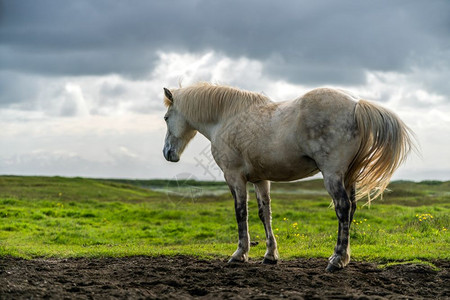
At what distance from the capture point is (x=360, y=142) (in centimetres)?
789

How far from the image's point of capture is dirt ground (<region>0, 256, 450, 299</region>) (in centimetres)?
661

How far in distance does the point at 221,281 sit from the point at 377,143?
3.38 meters

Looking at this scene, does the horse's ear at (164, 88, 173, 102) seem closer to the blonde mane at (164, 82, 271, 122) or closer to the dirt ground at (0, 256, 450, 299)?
the blonde mane at (164, 82, 271, 122)

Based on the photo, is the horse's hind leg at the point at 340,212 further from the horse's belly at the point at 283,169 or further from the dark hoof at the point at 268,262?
the dark hoof at the point at 268,262

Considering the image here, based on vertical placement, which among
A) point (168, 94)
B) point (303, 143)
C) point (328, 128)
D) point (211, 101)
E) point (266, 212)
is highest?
point (168, 94)

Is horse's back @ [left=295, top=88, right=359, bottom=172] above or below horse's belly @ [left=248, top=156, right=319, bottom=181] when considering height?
above

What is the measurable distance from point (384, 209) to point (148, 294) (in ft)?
62.5

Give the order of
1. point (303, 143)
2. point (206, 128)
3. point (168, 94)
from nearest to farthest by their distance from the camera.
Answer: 1. point (303, 143)
2. point (206, 128)
3. point (168, 94)

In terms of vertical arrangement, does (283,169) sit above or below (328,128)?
below

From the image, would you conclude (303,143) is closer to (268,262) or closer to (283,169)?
(283,169)

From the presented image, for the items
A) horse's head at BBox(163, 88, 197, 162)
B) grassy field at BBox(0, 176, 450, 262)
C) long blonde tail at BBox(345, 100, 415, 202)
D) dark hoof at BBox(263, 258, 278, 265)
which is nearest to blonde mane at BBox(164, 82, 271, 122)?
horse's head at BBox(163, 88, 197, 162)

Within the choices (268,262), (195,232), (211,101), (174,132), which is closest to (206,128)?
(211,101)

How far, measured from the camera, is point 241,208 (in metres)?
9.27

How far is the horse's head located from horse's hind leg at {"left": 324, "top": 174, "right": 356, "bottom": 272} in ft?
12.3
